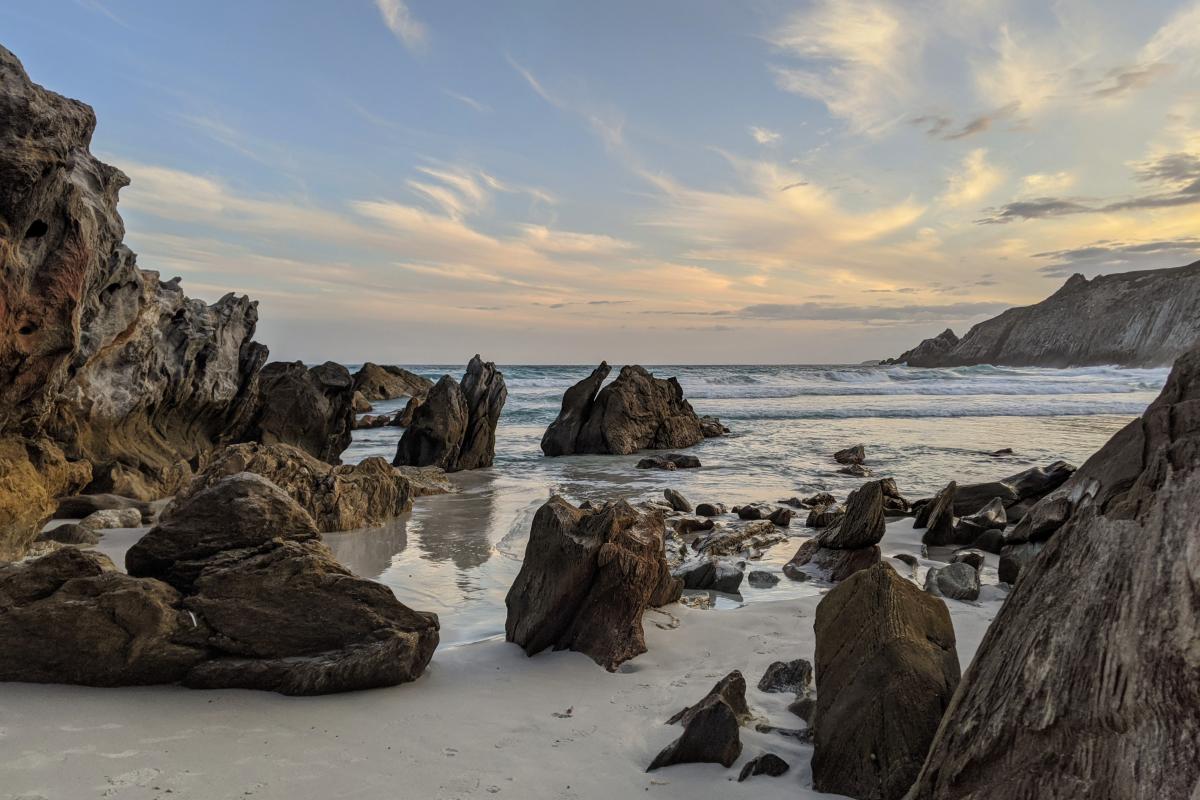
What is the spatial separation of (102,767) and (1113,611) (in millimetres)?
3903

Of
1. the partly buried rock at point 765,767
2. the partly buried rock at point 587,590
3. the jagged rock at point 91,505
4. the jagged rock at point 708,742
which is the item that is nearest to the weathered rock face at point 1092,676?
the partly buried rock at point 765,767

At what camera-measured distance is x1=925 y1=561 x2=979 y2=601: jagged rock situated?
238 inches

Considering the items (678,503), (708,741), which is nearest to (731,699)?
(708,741)

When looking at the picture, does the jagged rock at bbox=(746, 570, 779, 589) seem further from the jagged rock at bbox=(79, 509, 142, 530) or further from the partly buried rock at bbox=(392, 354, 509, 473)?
the partly buried rock at bbox=(392, 354, 509, 473)

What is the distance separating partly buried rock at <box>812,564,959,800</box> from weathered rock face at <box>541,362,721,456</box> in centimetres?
1666

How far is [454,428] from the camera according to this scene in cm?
1664

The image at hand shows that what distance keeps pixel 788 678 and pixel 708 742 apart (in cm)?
110

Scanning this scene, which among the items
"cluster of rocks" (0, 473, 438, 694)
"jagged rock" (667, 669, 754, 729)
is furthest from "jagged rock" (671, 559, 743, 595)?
"cluster of rocks" (0, 473, 438, 694)

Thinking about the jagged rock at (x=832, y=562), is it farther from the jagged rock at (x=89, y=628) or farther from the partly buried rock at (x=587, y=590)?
the jagged rock at (x=89, y=628)

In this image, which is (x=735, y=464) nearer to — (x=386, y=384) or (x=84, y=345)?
(x=84, y=345)

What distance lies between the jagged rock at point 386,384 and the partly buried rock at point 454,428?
82.5 feet

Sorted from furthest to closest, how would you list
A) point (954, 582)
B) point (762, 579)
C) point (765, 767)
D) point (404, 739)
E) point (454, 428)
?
point (454, 428) → point (762, 579) → point (954, 582) → point (404, 739) → point (765, 767)

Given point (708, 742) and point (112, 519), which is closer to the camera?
point (708, 742)

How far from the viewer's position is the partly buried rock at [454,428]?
16.5m
